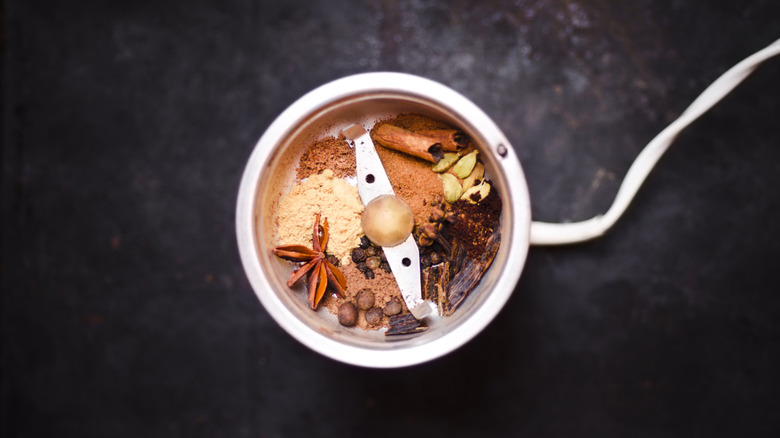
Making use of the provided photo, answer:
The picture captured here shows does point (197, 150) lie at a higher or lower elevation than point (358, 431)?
higher

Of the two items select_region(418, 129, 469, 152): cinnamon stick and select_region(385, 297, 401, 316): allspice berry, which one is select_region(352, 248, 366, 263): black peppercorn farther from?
select_region(418, 129, 469, 152): cinnamon stick

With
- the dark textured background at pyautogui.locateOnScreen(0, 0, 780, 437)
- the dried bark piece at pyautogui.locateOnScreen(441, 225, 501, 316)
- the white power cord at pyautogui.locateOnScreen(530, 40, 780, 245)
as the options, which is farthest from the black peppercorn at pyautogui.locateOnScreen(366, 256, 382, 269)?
the dark textured background at pyautogui.locateOnScreen(0, 0, 780, 437)

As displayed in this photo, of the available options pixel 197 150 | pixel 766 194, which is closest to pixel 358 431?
pixel 197 150

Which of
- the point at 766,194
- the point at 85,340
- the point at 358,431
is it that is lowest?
the point at 358,431

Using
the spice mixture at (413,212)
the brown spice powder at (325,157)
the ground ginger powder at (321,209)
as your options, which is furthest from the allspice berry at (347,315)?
the brown spice powder at (325,157)

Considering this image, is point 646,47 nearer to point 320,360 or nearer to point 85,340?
point 320,360

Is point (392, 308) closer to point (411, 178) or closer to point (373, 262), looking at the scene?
point (373, 262)

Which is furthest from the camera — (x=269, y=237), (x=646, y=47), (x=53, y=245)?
(x=53, y=245)
